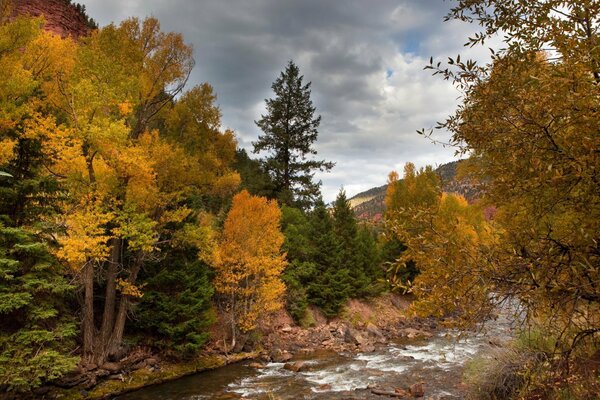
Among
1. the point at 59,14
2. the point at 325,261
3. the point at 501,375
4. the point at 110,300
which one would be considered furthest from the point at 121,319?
the point at 59,14

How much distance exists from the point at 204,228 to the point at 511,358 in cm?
1329

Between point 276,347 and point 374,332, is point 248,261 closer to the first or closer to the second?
point 276,347

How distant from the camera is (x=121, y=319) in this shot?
16.7m

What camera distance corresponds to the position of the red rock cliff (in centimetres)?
4800

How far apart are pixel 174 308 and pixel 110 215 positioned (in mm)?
6453

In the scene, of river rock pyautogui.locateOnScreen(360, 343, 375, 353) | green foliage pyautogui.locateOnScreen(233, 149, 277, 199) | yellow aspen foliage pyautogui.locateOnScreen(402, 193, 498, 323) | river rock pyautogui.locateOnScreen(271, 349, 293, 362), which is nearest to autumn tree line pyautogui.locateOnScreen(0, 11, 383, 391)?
river rock pyautogui.locateOnScreen(271, 349, 293, 362)

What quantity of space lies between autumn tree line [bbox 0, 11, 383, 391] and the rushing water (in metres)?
2.39

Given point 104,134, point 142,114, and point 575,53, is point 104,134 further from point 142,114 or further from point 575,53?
point 575,53

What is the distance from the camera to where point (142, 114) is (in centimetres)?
1798

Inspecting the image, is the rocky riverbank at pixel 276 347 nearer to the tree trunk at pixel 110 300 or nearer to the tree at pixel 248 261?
the tree trunk at pixel 110 300

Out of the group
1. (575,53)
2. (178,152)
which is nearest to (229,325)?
(178,152)

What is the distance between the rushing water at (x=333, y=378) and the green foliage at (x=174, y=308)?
1.75 meters

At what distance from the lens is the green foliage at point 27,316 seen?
11000 millimetres

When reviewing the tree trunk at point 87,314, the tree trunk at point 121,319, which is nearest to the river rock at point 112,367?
the tree trunk at point 121,319
